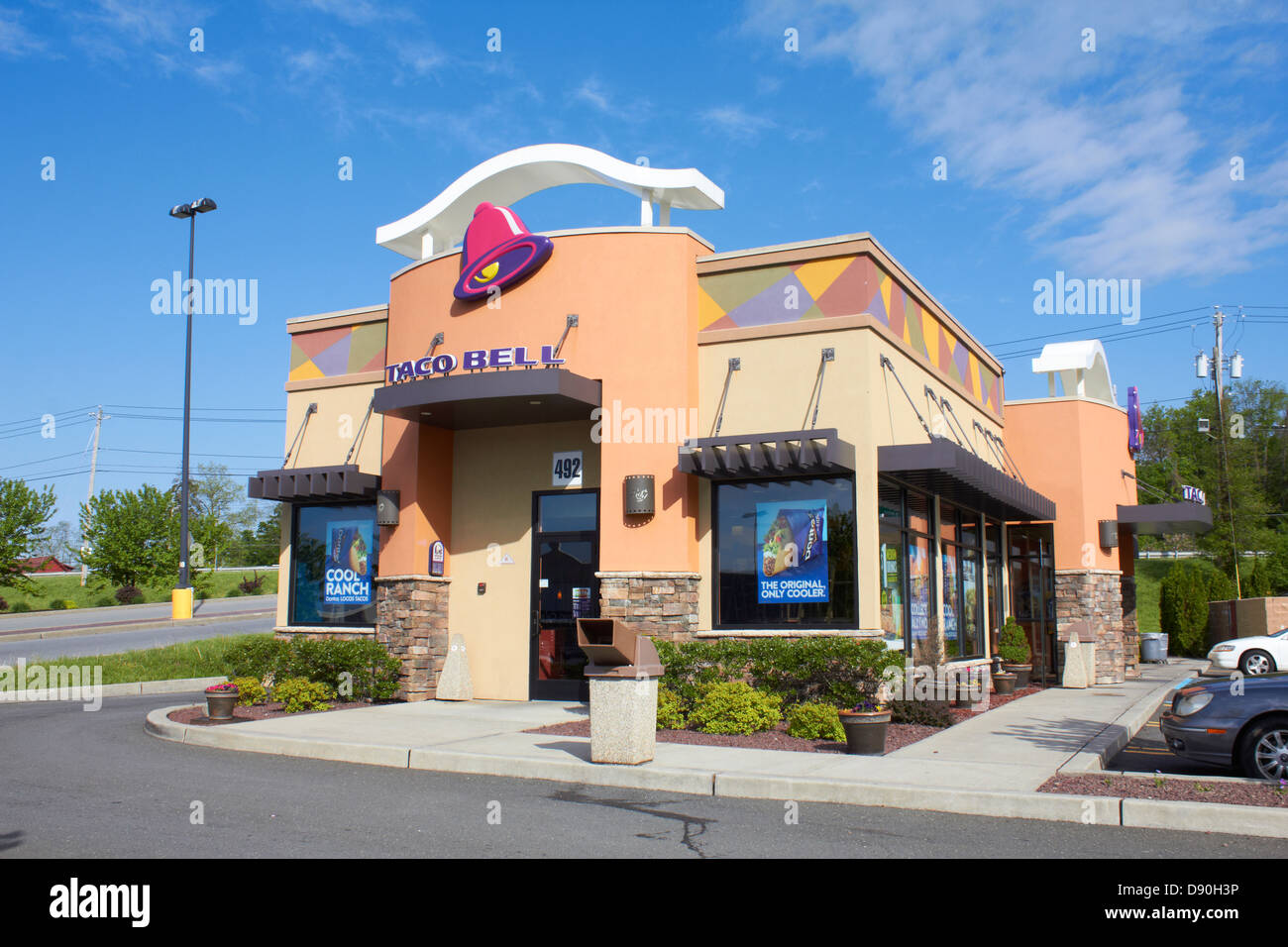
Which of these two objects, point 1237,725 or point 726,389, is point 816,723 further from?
point 726,389

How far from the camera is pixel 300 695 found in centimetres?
1441

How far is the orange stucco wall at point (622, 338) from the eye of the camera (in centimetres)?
1454

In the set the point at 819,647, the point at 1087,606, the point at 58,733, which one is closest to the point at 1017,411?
the point at 1087,606

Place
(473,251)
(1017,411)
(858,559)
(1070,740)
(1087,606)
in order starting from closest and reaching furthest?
(1070,740)
(858,559)
(473,251)
(1087,606)
(1017,411)

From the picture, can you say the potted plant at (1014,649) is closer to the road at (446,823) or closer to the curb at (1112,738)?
the curb at (1112,738)

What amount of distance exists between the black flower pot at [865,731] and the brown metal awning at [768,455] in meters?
3.51

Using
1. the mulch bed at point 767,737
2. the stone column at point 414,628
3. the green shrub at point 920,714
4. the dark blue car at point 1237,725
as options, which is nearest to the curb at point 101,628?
the stone column at point 414,628

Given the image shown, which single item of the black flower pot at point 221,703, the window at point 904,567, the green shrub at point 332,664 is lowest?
the black flower pot at point 221,703

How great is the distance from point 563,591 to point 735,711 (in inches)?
172

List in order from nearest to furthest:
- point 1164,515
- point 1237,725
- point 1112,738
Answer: point 1237,725 < point 1112,738 < point 1164,515

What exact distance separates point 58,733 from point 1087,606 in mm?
18371

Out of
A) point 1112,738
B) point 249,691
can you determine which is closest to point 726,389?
point 1112,738

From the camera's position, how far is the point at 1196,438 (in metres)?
67.6
